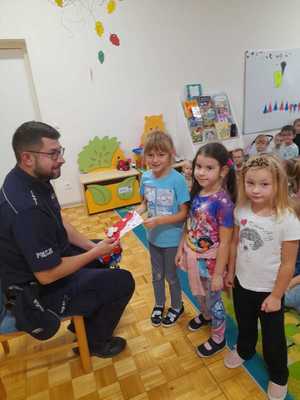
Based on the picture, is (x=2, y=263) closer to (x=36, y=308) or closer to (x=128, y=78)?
(x=36, y=308)

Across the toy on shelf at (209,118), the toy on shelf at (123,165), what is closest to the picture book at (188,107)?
the toy on shelf at (209,118)

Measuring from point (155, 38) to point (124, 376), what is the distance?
3.59 meters

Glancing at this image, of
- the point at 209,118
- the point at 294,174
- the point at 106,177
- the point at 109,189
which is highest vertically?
the point at 209,118

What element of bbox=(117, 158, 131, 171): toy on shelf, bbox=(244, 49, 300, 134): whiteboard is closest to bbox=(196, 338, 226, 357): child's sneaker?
bbox=(117, 158, 131, 171): toy on shelf

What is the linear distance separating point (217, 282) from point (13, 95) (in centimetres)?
321

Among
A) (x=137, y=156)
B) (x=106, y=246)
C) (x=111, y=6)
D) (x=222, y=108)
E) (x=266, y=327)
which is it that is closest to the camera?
(x=266, y=327)

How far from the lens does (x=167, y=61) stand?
3.61 metres

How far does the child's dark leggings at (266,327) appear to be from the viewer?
112 cm

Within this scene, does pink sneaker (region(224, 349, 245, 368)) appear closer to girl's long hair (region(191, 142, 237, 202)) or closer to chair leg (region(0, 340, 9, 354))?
girl's long hair (region(191, 142, 237, 202))

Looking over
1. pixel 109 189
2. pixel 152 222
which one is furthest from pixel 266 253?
pixel 109 189

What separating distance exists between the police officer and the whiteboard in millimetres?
3718

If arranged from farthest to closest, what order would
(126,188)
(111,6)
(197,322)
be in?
(126,188) → (111,6) → (197,322)

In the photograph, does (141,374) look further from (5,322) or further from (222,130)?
(222,130)

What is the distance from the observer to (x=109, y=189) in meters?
3.34
